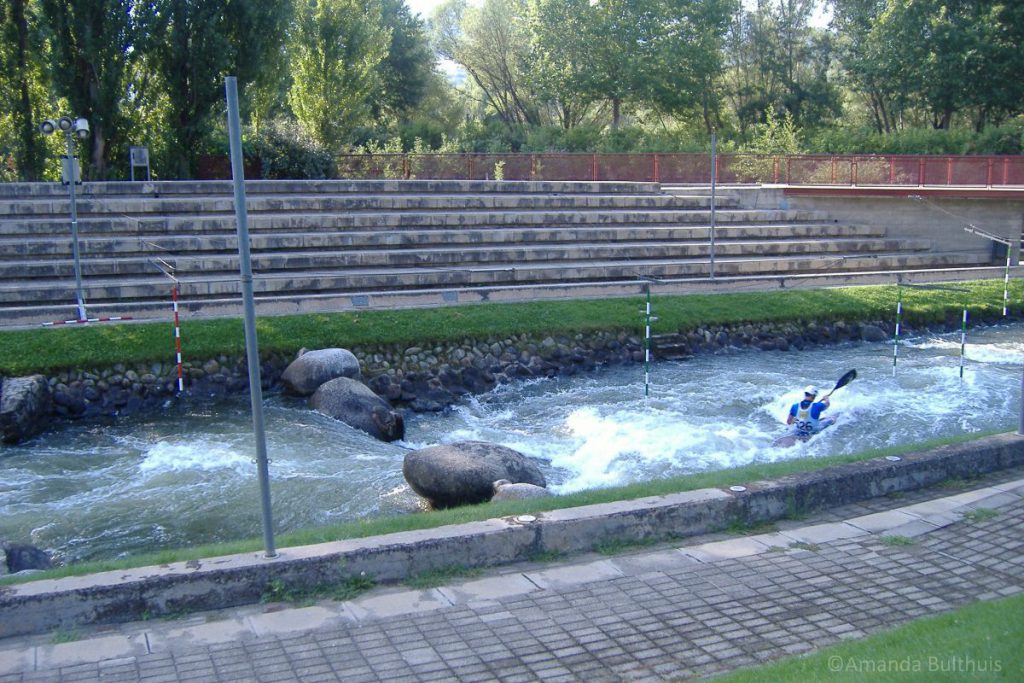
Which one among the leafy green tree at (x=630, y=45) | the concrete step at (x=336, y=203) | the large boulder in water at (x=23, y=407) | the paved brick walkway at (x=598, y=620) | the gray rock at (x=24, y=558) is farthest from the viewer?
the leafy green tree at (x=630, y=45)

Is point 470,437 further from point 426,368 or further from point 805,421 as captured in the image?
point 805,421

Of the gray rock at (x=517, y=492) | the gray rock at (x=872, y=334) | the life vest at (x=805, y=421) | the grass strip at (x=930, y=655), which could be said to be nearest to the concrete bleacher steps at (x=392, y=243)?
the gray rock at (x=872, y=334)

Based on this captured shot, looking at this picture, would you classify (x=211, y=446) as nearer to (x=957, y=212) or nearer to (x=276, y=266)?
(x=276, y=266)

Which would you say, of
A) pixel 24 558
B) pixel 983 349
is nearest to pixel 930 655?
pixel 24 558

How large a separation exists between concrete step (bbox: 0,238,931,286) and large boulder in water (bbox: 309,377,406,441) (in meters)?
5.47

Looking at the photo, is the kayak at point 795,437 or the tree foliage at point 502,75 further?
the tree foliage at point 502,75

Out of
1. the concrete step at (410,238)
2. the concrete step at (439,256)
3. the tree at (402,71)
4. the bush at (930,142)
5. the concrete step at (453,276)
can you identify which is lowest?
the concrete step at (453,276)

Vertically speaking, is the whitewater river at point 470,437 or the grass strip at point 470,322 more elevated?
the grass strip at point 470,322

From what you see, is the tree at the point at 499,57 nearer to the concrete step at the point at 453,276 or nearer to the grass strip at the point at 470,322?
the concrete step at the point at 453,276

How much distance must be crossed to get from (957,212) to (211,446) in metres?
23.2

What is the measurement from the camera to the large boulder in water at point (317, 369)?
16500mm

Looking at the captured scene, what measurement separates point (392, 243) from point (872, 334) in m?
11.4

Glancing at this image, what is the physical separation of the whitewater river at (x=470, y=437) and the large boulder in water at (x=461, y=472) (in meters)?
0.42

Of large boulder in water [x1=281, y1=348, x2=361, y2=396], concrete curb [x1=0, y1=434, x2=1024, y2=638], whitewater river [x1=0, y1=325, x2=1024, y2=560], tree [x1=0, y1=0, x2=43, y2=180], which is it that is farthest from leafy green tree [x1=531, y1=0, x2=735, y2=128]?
concrete curb [x1=0, y1=434, x2=1024, y2=638]
